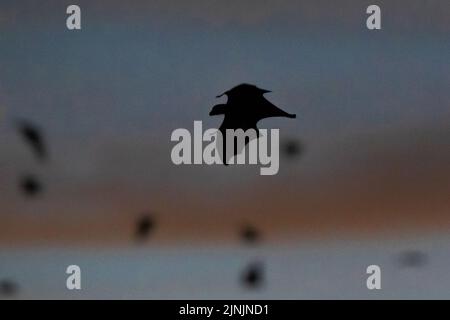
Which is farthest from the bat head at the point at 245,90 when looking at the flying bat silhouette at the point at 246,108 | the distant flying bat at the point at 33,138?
the distant flying bat at the point at 33,138

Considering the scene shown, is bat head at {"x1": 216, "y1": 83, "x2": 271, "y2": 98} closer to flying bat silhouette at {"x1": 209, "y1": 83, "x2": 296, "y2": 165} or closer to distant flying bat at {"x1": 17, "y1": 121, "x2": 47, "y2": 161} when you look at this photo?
flying bat silhouette at {"x1": 209, "y1": 83, "x2": 296, "y2": 165}

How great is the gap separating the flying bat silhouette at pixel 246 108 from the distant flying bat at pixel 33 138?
23.7 inches

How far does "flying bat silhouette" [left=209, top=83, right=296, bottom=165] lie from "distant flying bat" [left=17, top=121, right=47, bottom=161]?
60cm

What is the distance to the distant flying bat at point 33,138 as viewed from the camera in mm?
2021

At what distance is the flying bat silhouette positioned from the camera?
6.71 feet

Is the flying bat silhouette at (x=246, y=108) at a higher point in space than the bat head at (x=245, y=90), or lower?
lower

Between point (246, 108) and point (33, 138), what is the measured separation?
2.46 ft

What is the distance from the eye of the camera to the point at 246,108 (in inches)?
81.0

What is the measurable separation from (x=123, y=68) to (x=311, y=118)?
26.9 inches

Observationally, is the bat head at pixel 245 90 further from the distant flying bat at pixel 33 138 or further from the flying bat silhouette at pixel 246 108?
the distant flying bat at pixel 33 138

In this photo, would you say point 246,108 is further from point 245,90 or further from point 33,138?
point 33,138

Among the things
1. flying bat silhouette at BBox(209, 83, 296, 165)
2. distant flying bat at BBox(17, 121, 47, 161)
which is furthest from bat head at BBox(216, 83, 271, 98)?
distant flying bat at BBox(17, 121, 47, 161)
